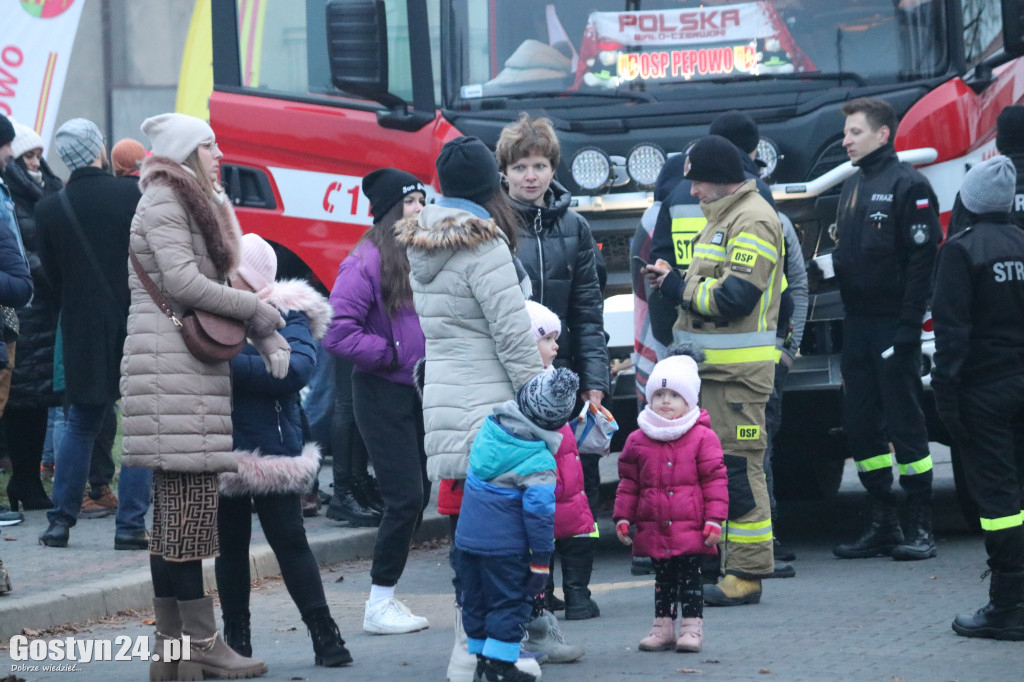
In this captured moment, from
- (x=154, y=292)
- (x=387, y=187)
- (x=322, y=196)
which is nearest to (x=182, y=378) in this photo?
(x=154, y=292)

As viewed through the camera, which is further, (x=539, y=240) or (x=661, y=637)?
(x=539, y=240)

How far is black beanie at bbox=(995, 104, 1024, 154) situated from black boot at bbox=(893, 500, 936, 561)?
185 centimetres

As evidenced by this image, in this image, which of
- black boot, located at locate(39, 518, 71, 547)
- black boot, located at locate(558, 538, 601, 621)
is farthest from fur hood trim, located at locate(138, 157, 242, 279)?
black boot, located at locate(39, 518, 71, 547)

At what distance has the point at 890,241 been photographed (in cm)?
791

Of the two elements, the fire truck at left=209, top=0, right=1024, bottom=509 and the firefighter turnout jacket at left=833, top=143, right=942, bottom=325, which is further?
the fire truck at left=209, top=0, right=1024, bottom=509

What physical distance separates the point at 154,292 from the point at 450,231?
1.02 m

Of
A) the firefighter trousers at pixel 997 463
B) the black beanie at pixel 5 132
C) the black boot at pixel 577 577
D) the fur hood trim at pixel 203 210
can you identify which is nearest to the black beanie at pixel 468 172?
the fur hood trim at pixel 203 210

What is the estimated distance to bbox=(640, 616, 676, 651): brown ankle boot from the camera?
19.4ft

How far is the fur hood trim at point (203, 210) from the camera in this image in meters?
5.48

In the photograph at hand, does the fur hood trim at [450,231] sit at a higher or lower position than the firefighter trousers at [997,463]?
higher

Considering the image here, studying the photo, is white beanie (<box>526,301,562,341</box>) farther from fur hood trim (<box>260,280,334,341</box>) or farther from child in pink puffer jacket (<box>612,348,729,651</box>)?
fur hood trim (<box>260,280,334,341</box>)

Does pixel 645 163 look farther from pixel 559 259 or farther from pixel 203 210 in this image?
pixel 203 210

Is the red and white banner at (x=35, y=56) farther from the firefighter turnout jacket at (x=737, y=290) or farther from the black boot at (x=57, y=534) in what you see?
the firefighter turnout jacket at (x=737, y=290)

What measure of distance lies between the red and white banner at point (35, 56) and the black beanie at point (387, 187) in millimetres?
7208
